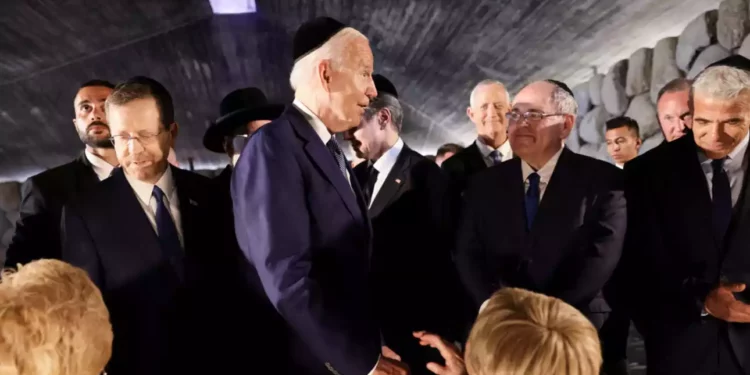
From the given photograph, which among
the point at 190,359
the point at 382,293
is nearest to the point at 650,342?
the point at 382,293

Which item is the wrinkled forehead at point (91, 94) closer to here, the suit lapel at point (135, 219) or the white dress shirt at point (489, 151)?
the suit lapel at point (135, 219)

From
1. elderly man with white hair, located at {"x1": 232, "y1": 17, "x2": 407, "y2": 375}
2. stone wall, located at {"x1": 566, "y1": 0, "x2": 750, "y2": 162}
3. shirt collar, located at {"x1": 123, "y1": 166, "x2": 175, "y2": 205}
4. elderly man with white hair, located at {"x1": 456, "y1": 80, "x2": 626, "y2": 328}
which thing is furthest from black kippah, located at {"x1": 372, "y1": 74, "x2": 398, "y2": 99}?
stone wall, located at {"x1": 566, "y1": 0, "x2": 750, "y2": 162}

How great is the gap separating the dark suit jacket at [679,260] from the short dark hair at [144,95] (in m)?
1.37

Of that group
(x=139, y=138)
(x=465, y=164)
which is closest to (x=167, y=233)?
(x=139, y=138)

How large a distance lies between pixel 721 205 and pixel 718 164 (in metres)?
0.12

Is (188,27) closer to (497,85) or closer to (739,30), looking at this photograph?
(497,85)

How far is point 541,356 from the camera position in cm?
89

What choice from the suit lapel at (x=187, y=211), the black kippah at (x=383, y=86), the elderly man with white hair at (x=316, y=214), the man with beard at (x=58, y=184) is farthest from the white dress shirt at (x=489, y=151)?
the man with beard at (x=58, y=184)

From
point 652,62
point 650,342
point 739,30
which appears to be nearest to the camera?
point 650,342

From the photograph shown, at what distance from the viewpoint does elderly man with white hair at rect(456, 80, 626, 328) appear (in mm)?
1765

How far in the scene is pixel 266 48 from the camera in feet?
20.1

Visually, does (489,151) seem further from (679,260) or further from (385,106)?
(679,260)

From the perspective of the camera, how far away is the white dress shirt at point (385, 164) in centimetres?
221

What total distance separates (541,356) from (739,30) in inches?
122
